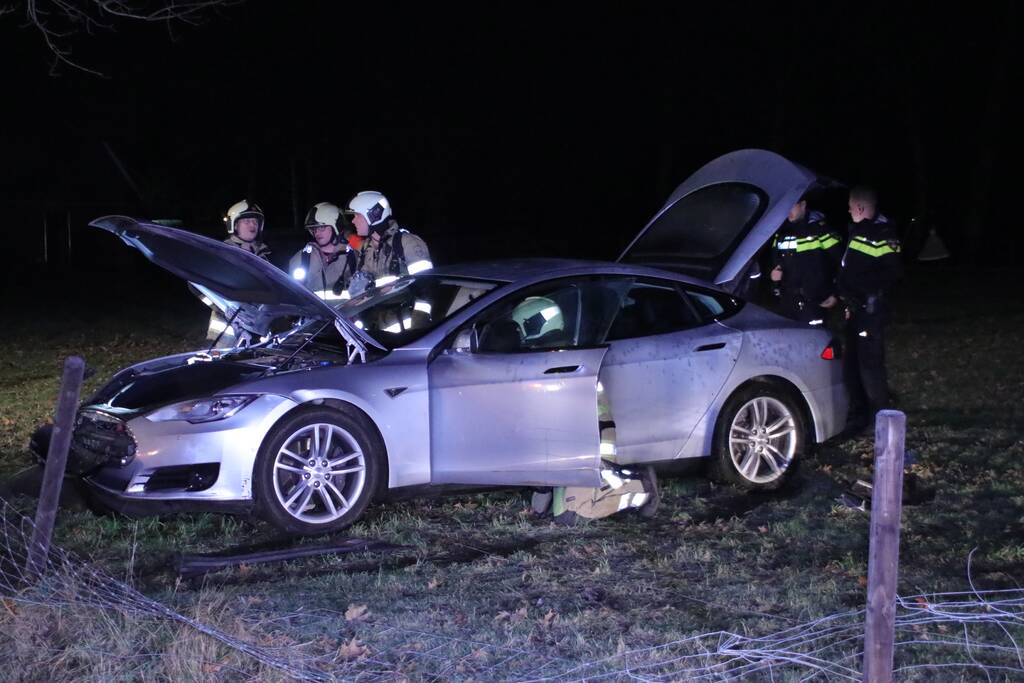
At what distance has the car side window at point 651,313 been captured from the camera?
7.45 metres

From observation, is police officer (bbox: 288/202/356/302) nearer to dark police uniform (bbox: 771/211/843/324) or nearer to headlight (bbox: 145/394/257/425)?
headlight (bbox: 145/394/257/425)

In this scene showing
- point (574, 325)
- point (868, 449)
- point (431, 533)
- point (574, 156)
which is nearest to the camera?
point (431, 533)

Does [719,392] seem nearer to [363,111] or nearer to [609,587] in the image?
[609,587]

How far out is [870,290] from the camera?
888 centimetres

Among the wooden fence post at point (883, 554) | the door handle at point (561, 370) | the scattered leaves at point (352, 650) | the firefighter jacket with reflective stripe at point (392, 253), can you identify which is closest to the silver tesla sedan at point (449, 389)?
the door handle at point (561, 370)

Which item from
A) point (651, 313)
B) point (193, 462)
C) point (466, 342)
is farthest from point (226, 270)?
point (651, 313)

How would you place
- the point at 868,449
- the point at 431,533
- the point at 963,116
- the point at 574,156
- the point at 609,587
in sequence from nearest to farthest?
the point at 609,587 < the point at 431,533 < the point at 868,449 < the point at 963,116 < the point at 574,156

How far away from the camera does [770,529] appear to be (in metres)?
6.72

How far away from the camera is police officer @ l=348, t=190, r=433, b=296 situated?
961cm

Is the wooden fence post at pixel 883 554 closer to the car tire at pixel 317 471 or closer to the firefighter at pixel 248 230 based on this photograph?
the car tire at pixel 317 471

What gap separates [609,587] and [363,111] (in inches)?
1713

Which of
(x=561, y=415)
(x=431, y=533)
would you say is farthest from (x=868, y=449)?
(x=431, y=533)

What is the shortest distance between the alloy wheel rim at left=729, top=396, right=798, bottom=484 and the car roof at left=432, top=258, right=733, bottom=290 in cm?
84

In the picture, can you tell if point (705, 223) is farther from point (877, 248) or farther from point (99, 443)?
point (99, 443)
